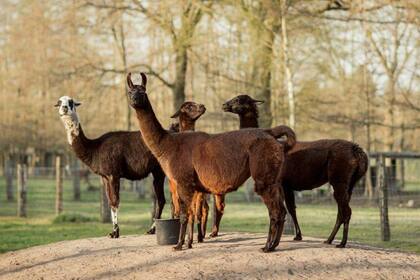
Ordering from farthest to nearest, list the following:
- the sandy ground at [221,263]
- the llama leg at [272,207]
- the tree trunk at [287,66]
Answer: the tree trunk at [287,66]
the llama leg at [272,207]
the sandy ground at [221,263]

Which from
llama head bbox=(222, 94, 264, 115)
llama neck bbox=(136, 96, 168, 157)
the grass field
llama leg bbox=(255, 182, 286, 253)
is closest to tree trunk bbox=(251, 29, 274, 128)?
the grass field

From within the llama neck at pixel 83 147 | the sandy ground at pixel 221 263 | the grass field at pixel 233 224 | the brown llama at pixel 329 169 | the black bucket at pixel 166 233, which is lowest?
the grass field at pixel 233 224

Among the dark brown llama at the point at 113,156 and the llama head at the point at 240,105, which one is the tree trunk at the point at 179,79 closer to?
the dark brown llama at the point at 113,156

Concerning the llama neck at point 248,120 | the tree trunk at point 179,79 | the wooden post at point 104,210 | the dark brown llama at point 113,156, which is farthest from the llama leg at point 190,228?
the tree trunk at point 179,79

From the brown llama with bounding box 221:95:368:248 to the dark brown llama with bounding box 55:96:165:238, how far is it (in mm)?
1936

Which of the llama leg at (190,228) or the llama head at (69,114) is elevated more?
the llama head at (69,114)

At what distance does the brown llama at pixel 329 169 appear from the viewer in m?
9.82

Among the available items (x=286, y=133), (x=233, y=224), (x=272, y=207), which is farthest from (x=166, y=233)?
(x=233, y=224)

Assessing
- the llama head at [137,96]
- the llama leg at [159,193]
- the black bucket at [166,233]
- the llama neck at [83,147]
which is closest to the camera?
the llama head at [137,96]

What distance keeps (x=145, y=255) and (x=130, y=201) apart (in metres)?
23.1

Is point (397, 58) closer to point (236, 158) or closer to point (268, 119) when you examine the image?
point (268, 119)

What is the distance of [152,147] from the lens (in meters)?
9.65

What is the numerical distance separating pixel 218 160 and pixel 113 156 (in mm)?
2996

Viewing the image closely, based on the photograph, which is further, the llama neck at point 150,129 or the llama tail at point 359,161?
the llama tail at point 359,161
